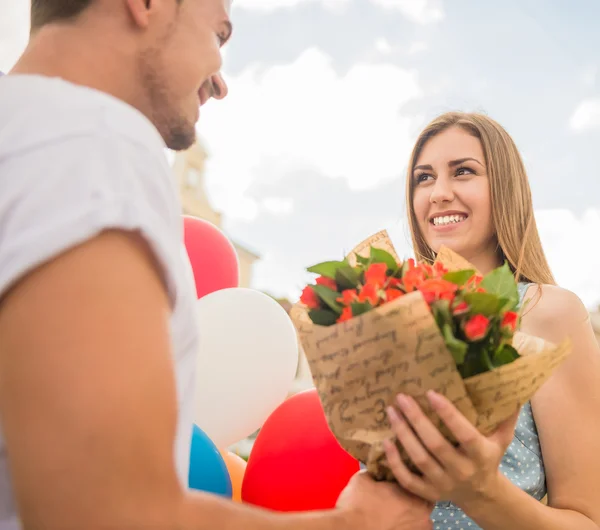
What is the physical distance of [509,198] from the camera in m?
2.06

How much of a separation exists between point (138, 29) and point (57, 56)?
0.15m

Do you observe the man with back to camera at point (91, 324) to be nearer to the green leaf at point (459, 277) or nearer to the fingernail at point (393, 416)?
the fingernail at point (393, 416)

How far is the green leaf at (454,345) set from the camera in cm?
98

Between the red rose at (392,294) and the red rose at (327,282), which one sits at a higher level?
the red rose at (392,294)

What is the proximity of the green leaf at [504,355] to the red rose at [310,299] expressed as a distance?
1.25ft

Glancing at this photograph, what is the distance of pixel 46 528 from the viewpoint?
1.74 ft

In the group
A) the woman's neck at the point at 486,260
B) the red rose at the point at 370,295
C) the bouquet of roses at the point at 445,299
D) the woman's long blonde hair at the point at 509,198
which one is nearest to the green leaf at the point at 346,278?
the bouquet of roses at the point at 445,299

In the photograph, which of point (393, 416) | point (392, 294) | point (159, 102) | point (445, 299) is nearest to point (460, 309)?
point (445, 299)

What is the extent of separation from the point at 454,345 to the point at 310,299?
0.34 metres

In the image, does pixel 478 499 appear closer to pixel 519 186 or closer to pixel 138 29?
pixel 138 29

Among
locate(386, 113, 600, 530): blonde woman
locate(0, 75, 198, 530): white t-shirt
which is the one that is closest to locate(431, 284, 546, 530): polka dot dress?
locate(386, 113, 600, 530): blonde woman

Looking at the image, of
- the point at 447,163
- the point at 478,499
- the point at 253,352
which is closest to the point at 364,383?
the point at 478,499

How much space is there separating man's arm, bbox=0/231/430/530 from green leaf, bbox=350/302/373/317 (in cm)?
53

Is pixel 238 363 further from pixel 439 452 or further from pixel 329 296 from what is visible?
pixel 439 452
